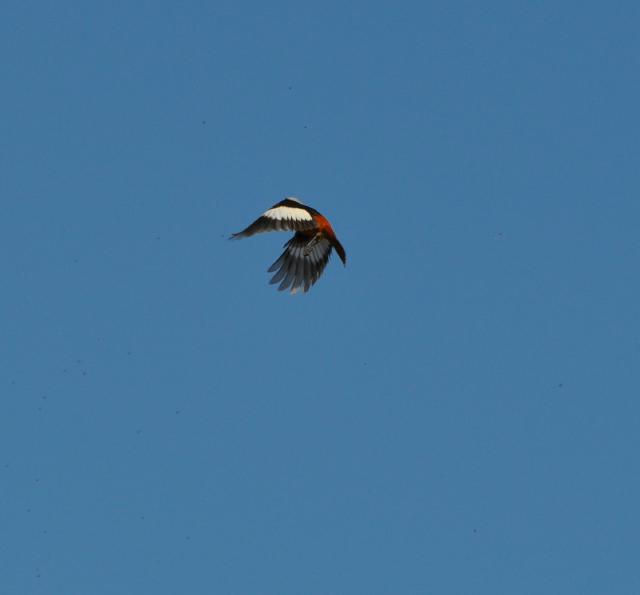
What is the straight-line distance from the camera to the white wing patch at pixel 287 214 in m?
39.6

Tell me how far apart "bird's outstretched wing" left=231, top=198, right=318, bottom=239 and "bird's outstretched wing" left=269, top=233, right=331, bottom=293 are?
149 centimetres

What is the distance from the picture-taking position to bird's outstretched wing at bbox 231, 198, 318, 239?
39.2 m

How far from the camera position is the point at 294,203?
40.4 metres

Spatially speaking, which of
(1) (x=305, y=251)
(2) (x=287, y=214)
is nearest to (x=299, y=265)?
(1) (x=305, y=251)

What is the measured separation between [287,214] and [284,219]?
10.2 inches

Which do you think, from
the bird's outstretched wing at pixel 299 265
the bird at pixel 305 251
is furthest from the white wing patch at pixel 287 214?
the bird's outstretched wing at pixel 299 265

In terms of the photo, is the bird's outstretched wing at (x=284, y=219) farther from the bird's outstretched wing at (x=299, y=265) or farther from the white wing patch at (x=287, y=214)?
the bird's outstretched wing at (x=299, y=265)

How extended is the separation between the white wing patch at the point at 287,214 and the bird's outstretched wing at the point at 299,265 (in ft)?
6.66

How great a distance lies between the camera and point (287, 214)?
131ft

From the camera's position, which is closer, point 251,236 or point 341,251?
point 251,236

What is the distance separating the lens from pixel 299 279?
1679 inches

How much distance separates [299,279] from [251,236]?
3881 millimetres

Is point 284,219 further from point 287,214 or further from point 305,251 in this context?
point 305,251

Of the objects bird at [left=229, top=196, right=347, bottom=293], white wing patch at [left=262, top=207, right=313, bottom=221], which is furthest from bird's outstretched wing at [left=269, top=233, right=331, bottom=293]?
white wing patch at [left=262, top=207, right=313, bottom=221]
